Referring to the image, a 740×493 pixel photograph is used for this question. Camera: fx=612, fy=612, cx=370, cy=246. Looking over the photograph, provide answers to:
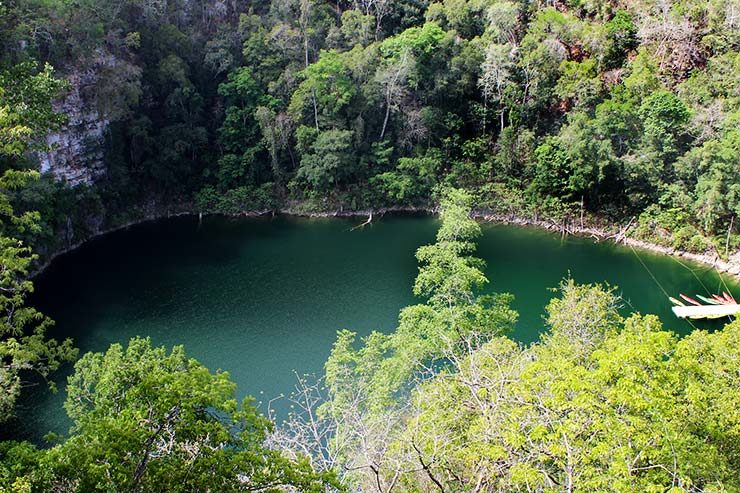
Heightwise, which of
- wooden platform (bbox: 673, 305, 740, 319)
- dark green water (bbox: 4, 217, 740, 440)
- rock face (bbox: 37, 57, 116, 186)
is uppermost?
rock face (bbox: 37, 57, 116, 186)

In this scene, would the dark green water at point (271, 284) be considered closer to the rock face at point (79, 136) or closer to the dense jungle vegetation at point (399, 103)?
the dense jungle vegetation at point (399, 103)

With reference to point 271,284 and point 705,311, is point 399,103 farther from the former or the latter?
point 705,311

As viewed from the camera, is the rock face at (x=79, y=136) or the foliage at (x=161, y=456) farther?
the rock face at (x=79, y=136)

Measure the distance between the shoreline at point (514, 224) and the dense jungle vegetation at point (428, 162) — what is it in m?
0.35

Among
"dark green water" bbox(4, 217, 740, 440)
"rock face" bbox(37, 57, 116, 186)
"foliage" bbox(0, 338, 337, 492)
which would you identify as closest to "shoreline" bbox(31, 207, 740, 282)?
"dark green water" bbox(4, 217, 740, 440)

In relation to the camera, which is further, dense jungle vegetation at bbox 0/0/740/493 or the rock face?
the rock face

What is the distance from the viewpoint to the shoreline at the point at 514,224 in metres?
23.3

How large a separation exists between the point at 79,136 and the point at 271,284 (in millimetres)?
11572

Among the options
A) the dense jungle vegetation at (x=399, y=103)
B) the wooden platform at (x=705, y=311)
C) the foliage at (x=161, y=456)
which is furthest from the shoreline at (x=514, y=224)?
the foliage at (x=161, y=456)

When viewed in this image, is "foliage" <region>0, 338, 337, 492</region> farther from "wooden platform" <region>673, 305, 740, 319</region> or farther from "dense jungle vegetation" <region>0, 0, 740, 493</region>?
"wooden platform" <region>673, 305, 740, 319</region>

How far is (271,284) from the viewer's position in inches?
894

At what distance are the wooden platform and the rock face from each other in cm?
2407

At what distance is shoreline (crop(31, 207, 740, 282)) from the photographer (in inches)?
916

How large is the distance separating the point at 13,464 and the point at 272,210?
79.6 feet
